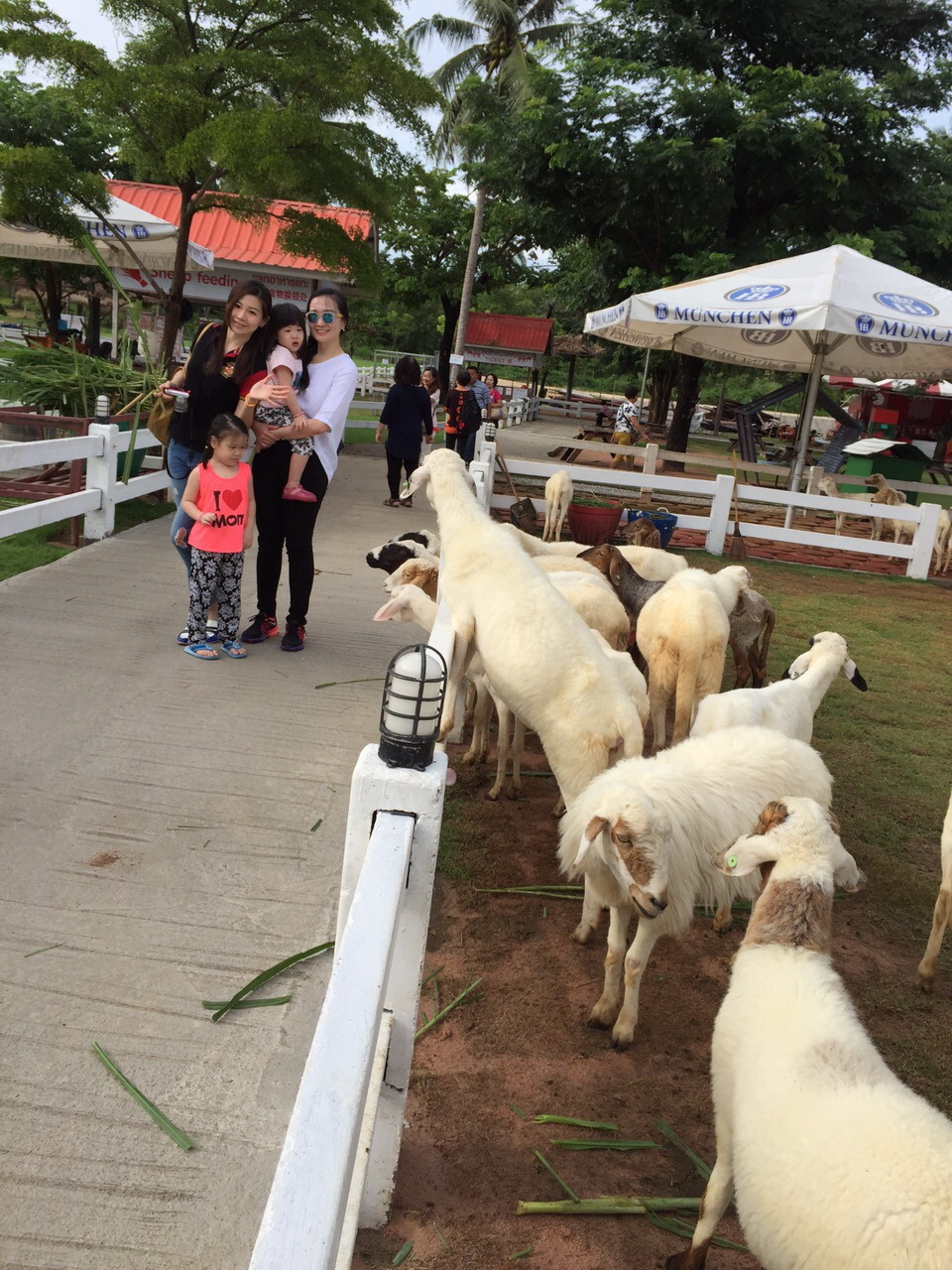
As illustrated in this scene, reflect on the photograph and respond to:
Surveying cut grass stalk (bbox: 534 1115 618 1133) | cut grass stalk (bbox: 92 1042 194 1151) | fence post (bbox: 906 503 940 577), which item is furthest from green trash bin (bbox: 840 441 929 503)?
cut grass stalk (bbox: 92 1042 194 1151)

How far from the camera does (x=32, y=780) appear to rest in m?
4.13

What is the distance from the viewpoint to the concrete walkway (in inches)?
90.6

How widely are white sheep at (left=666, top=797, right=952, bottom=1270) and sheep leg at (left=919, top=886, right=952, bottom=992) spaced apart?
1.25 m

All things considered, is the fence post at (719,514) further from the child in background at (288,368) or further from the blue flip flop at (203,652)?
the blue flip flop at (203,652)

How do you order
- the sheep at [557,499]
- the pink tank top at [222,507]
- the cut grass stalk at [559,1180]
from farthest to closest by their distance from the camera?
the sheep at [557,499], the pink tank top at [222,507], the cut grass stalk at [559,1180]

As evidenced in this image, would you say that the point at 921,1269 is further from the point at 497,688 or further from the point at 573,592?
the point at 573,592

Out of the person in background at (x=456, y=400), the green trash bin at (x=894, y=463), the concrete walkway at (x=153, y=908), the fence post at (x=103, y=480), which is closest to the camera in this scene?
the concrete walkway at (x=153, y=908)

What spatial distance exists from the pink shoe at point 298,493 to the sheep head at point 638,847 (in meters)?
3.31

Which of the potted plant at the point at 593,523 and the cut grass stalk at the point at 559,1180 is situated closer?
the cut grass stalk at the point at 559,1180

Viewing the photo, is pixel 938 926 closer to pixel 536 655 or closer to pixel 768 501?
pixel 536 655

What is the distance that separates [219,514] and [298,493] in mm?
483

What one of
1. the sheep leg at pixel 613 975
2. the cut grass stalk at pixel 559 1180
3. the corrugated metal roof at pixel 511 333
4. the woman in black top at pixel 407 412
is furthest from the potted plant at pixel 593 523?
the corrugated metal roof at pixel 511 333

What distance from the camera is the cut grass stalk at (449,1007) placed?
3.12 meters

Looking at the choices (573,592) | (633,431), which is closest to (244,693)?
(573,592)
